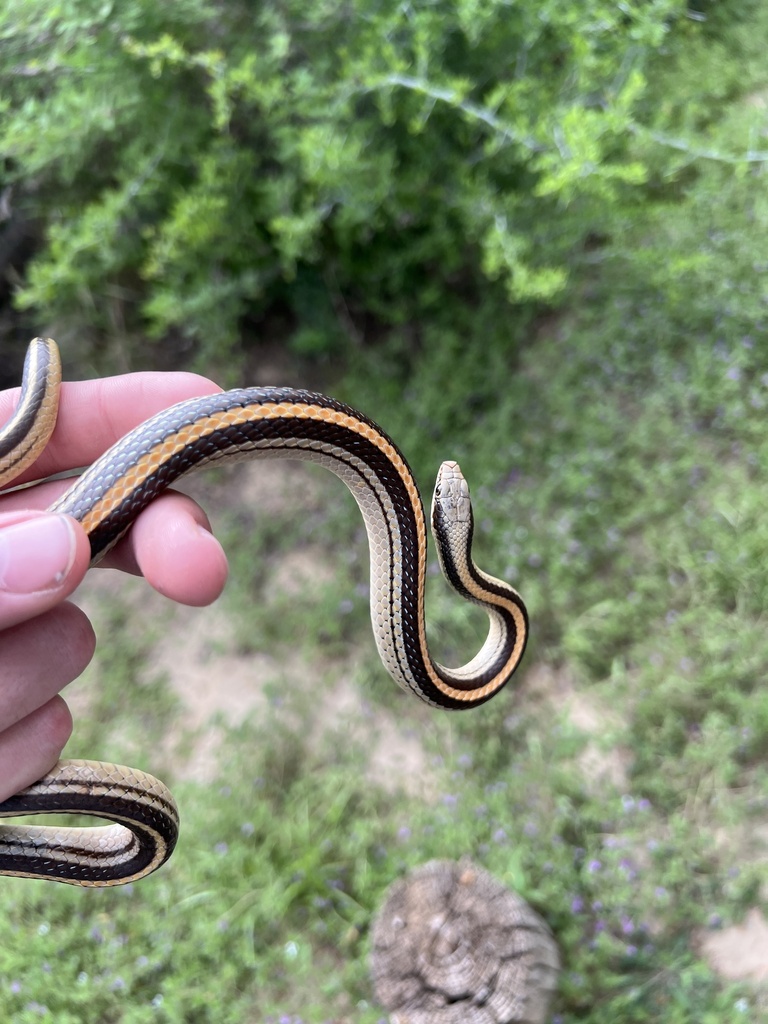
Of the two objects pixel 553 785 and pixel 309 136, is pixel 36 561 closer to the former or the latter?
pixel 309 136

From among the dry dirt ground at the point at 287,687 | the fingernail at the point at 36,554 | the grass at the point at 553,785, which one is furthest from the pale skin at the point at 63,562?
the dry dirt ground at the point at 287,687

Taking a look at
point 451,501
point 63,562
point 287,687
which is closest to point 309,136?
point 451,501

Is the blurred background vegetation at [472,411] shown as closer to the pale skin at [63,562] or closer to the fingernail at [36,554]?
the pale skin at [63,562]

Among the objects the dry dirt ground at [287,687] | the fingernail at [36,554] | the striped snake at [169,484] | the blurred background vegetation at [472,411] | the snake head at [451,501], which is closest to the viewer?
the fingernail at [36,554]

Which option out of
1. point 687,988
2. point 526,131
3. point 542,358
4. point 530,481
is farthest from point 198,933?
point 526,131

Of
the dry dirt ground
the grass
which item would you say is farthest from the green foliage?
the dry dirt ground

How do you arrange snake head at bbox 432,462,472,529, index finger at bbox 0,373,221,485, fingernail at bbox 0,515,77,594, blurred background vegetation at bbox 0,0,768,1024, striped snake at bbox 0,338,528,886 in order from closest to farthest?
fingernail at bbox 0,515,77,594 < striped snake at bbox 0,338,528,886 < snake head at bbox 432,462,472,529 < index finger at bbox 0,373,221,485 < blurred background vegetation at bbox 0,0,768,1024

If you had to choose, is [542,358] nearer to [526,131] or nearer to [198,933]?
[526,131]

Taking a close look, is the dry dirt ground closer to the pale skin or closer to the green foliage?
the green foliage
